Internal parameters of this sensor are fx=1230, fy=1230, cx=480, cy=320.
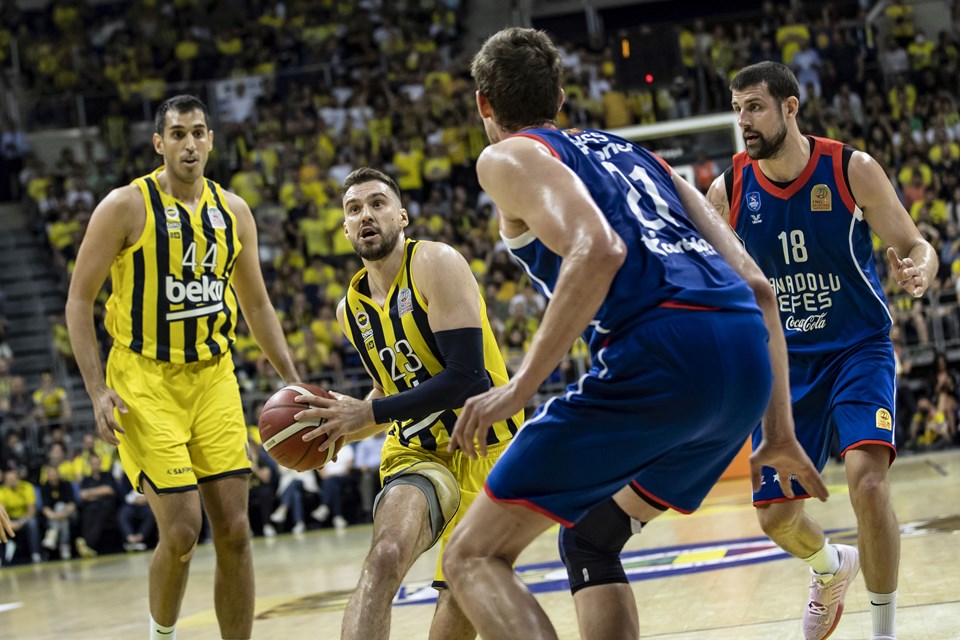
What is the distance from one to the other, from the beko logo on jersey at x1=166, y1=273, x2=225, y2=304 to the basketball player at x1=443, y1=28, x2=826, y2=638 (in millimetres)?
2766

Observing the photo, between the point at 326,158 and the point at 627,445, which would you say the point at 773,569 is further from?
the point at 326,158

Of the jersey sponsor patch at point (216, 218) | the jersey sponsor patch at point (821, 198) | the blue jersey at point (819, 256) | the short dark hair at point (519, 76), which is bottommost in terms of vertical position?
the blue jersey at point (819, 256)

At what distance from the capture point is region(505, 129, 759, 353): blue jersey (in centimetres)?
328

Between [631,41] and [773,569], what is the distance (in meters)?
9.97

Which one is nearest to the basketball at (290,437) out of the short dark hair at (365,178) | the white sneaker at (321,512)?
the short dark hair at (365,178)

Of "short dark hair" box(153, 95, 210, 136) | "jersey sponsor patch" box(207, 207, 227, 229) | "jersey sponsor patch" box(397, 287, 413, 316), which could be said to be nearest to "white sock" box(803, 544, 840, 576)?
"jersey sponsor patch" box(397, 287, 413, 316)

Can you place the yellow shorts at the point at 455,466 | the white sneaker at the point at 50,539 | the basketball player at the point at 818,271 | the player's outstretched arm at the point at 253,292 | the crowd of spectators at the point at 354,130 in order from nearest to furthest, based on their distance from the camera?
the yellow shorts at the point at 455,466 → the basketball player at the point at 818,271 → the player's outstretched arm at the point at 253,292 → the white sneaker at the point at 50,539 → the crowd of spectators at the point at 354,130

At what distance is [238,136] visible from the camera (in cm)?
2073

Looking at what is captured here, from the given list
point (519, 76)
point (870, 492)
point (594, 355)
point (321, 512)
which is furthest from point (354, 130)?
point (594, 355)

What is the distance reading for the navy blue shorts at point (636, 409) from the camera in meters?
3.23

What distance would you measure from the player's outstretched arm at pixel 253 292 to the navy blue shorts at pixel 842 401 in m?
2.45

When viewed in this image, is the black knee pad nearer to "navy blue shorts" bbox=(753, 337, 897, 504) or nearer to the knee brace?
the knee brace

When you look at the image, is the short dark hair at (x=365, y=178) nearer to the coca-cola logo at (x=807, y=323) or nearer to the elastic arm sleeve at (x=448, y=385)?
the elastic arm sleeve at (x=448, y=385)

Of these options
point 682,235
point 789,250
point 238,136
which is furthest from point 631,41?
point 682,235
